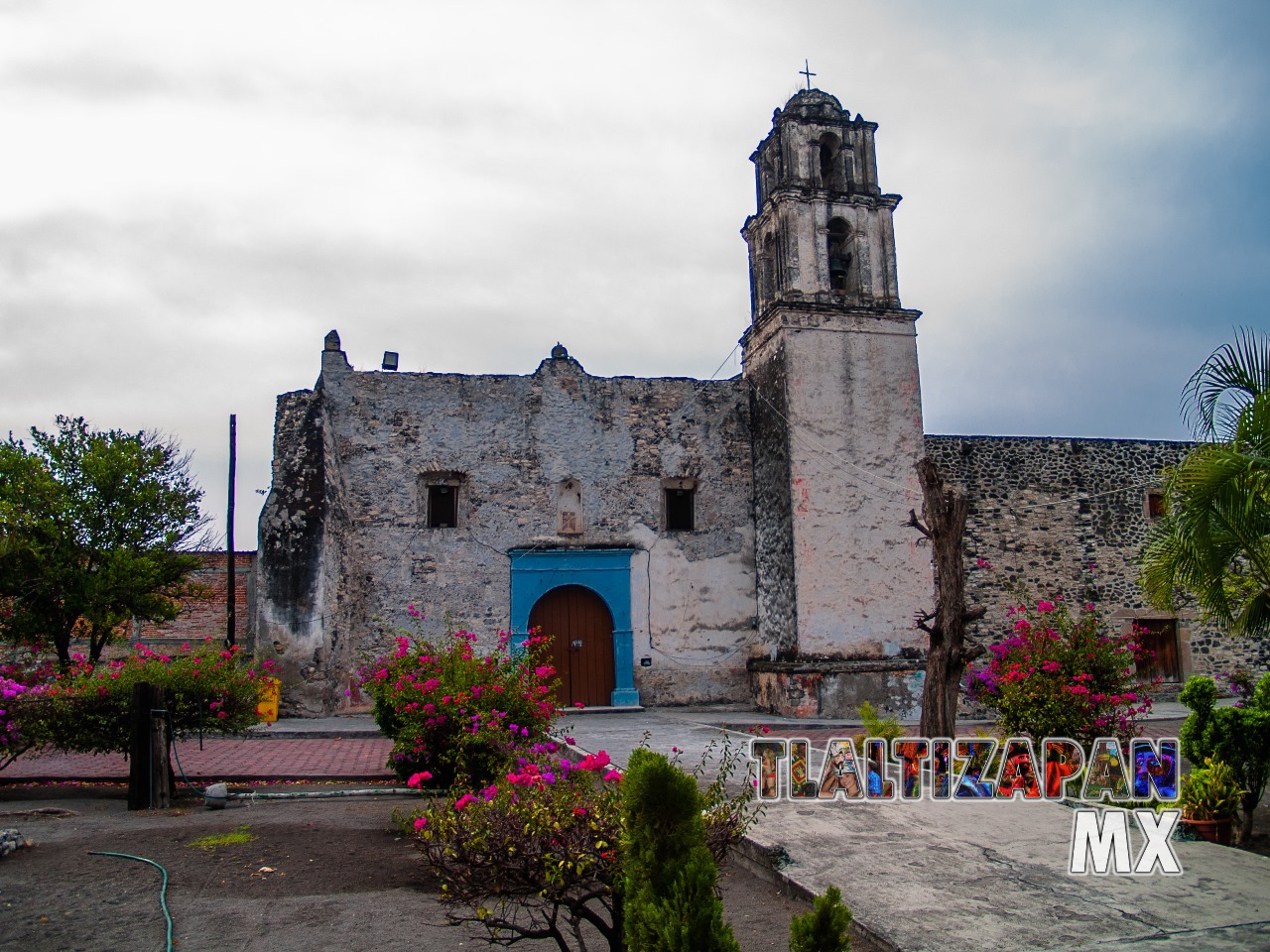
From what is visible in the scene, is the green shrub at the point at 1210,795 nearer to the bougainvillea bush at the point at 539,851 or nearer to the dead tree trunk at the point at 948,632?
the dead tree trunk at the point at 948,632

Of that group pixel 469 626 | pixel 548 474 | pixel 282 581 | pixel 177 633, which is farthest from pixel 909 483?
pixel 177 633

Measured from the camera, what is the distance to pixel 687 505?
1652 cm

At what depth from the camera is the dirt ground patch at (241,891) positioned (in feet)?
15.9

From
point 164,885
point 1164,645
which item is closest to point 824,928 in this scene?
point 164,885

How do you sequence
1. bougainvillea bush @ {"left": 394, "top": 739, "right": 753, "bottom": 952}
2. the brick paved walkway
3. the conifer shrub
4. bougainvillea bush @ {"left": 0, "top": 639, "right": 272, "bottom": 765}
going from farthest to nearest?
the brick paved walkway, bougainvillea bush @ {"left": 0, "top": 639, "right": 272, "bottom": 765}, bougainvillea bush @ {"left": 394, "top": 739, "right": 753, "bottom": 952}, the conifer shrub

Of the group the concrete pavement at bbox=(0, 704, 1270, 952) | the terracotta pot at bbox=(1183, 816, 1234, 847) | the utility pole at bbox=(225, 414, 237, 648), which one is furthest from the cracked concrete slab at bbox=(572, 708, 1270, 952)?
the utility pole at bbox=(225, 414, 237, 648)

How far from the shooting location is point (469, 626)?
50.2 ft

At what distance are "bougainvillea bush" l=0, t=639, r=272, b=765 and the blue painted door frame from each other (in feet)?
21.2

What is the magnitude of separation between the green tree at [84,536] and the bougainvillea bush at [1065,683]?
11.9m

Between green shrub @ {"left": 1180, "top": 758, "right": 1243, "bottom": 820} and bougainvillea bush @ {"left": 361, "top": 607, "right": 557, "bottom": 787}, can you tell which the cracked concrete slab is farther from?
bougainvillea bush @ {"left": 361, "top": 607, "right": 557, "bottom": 787}

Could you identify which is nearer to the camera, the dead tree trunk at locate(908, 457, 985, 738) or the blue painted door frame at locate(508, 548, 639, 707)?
the dead tree trunk at locate(908, 457, 985, 738)

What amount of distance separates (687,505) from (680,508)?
0.13 m

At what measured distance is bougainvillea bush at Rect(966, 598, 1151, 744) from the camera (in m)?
7.76

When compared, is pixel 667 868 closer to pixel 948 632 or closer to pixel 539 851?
pixel 539 851
